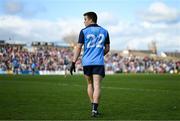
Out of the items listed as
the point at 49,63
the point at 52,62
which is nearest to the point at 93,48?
the point at 49,63

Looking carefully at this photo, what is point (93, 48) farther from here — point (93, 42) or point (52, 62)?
point (52, 62)

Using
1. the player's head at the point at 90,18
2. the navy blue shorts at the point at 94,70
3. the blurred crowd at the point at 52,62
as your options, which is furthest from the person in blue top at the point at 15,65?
the player's head at the point at 90,18

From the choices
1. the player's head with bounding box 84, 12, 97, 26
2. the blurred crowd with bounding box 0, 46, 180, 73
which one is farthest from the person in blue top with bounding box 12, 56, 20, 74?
the player's head with bounding box 84, 12, 97, 26

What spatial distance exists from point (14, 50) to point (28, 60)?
10.0ft

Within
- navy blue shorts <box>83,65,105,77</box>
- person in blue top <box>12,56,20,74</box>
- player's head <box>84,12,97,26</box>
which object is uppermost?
player's head <box>84,12,97,26</box>

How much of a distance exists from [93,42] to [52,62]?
5636 centimetres

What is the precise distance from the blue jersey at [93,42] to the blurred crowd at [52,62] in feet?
133

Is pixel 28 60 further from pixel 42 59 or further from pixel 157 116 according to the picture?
pixel 157 116

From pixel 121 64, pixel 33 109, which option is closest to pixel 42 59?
pixel 121 64

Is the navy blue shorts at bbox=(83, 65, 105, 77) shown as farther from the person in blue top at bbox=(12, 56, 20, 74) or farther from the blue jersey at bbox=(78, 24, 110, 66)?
the person in blue top at bbox=(12, 56, 20, 74)

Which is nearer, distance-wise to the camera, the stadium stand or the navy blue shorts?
the navy blue shorts

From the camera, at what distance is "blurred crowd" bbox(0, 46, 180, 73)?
6005 centimetres

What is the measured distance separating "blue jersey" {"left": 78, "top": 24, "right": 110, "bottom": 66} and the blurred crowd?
40545 millimetres

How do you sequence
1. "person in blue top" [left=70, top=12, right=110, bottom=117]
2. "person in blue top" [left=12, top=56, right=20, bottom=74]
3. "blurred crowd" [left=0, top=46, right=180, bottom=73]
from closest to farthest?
1. "person in blue top" [left=70, top=12, right=110, bottom=117]
2. "person in blue top" [left=12, top=56, right=20, bottom=74]
3. "blurred crowd" [left=0, top=46, right=180, bottom=73]
